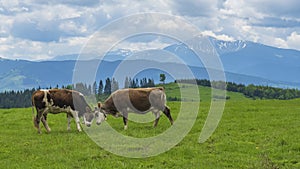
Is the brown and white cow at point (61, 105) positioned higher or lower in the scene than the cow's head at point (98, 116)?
higher

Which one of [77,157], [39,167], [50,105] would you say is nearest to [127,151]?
[77,157]

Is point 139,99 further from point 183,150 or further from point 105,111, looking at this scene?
point 183,150

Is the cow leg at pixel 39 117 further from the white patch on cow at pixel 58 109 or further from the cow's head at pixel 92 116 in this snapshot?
the cow's head at pixel 92 116

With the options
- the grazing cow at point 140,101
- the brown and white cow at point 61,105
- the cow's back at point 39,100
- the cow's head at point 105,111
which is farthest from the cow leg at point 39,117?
the grazing cow at point 140,101

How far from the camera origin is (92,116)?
2406 cm

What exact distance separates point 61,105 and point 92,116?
2122 mm

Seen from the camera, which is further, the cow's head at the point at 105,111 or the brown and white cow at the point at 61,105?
the cow's head at the point at 105,111

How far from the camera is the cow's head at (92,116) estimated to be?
23.9 metres

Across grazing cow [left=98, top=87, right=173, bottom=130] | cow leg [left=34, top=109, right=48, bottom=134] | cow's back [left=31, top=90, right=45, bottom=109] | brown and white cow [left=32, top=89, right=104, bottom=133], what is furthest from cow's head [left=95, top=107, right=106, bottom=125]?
cow's back [left=31, top=90, right=45, bottom=109]

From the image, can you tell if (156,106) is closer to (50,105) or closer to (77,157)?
(50,105)

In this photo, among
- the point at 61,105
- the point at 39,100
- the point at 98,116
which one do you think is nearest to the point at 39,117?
the point at 39,100

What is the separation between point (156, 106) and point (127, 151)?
27.4ft

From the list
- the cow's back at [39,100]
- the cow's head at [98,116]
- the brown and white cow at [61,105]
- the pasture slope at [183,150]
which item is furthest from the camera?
the cow's head at [98,116]

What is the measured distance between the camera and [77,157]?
595 inches
